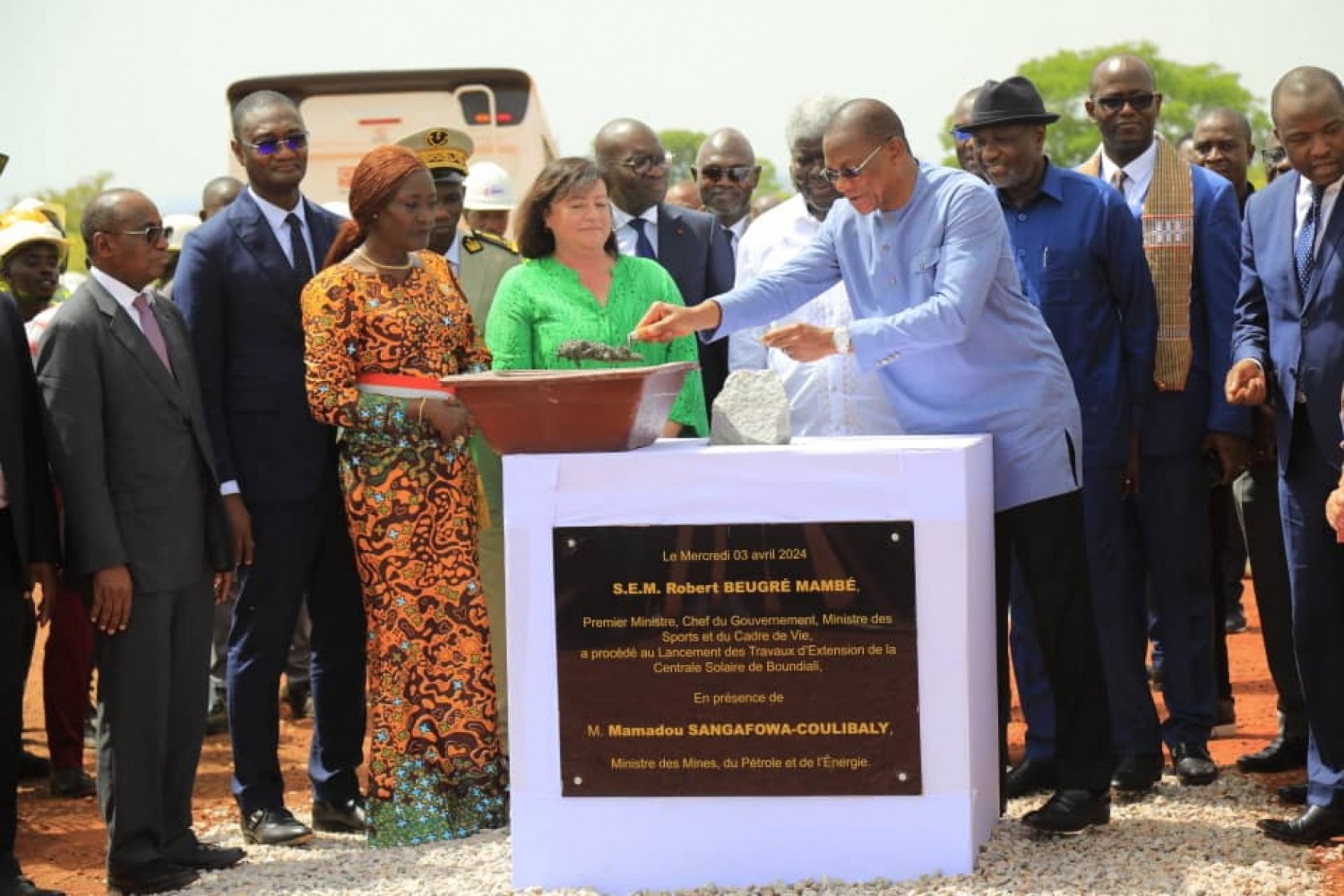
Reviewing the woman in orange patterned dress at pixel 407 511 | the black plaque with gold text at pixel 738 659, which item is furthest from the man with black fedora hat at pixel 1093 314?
the woman in orange patterned dress at pixel 407 511

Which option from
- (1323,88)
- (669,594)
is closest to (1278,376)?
(1323,88)

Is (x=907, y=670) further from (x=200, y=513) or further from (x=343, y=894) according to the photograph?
(x=200, y=513)

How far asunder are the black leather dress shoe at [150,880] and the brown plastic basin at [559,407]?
1731 millimetres

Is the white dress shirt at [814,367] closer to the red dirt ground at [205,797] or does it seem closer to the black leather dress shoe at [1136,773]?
the black leather dress shoe at [1136,773]

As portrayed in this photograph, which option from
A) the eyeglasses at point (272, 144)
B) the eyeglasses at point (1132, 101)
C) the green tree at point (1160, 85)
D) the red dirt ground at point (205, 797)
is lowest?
the red dirt ground at point (205, 797)

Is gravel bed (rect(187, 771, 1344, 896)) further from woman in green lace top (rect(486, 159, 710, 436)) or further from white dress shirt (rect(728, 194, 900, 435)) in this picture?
woman in green lace top (rect(486, 159, 710, 436))

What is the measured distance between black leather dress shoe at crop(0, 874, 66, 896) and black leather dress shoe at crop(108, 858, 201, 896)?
18cm

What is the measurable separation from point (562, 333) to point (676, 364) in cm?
99

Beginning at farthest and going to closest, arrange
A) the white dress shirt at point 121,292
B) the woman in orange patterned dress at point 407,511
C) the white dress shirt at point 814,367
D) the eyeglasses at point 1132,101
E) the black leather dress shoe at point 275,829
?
the eyeglasses at point 1132,101 < the white dress shirt at point 814,367 < the black leather dress shoe at point 275,829 < the woman in orange patterned dress at point 407,511 < the white dress shirt at point 121,292

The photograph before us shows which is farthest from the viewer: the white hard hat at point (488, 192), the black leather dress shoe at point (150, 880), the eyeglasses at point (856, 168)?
the white hard hat at point (488, 192)

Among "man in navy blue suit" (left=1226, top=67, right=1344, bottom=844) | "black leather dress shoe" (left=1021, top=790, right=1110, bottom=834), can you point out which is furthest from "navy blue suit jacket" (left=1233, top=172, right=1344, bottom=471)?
"black leather dress shoe" (left=1021, top=790, right=1110, bottom=834)

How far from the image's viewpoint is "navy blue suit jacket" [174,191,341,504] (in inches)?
241

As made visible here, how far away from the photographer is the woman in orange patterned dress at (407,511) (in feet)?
19.5

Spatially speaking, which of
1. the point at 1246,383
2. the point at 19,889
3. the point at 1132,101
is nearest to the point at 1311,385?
the point at 1246,383
